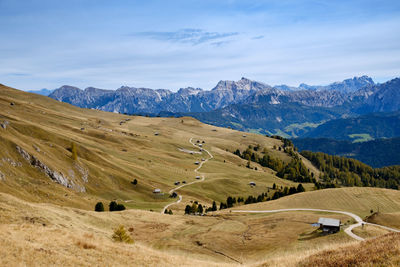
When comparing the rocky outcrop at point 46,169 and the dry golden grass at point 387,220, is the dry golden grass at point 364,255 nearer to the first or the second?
the dry golden grass at point 387,220

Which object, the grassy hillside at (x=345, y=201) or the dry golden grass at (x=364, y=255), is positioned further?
the grassy hillside at (x=345, y=201)

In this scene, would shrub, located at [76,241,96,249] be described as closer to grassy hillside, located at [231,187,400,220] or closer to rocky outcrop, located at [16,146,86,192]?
grassy hillside, located at [231,187,400,220]

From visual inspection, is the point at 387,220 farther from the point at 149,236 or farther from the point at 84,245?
the point at 84,245

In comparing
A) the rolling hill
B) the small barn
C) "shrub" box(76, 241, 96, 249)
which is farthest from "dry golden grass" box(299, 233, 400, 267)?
the small barn

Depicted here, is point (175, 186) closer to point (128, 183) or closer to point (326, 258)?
point (128, 183)

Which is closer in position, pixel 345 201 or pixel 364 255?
pixel 364 255

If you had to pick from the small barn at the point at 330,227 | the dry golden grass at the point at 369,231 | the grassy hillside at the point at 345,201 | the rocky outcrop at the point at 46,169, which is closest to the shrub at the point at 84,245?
the small barn at the point at 330,227

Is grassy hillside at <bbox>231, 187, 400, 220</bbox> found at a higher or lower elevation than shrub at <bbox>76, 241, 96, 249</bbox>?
lower

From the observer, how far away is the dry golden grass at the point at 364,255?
59.5 ft

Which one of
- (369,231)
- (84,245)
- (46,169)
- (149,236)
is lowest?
(149,236)

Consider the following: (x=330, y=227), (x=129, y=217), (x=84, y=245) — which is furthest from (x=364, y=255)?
(x=129, y=217)

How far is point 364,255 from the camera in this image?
1945 centimetres

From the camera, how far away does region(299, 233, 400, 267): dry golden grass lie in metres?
18.1

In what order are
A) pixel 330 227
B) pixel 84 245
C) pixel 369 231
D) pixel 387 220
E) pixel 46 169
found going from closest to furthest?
pixel 84 245 < pixel 369 231 < pixel 330 227 < pixel 387 220 < pixel 46 169
